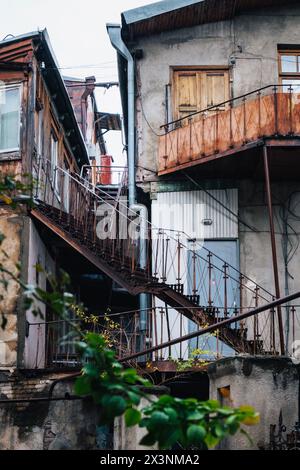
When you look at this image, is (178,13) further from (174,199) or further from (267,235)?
(267,235)

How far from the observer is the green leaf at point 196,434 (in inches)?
273

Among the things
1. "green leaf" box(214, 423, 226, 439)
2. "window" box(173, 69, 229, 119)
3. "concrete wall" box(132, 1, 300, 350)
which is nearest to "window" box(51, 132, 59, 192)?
"concrete wall" box(132, 1, 300, 350)

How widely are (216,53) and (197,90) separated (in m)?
0.91

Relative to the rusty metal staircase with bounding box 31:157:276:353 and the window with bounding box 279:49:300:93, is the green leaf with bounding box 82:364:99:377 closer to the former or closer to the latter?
the rusty metal staircase with bounding box 31:157:276:353

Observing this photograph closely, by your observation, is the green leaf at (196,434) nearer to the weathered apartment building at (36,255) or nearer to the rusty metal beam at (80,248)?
the weathered apartment building at (36,255)

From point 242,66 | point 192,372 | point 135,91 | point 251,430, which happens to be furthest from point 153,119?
point 251,430

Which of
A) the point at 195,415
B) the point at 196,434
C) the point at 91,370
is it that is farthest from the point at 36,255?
the point at 196,434

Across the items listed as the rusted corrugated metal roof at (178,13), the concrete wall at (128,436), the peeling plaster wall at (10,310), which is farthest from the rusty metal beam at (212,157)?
the concrete wall at (128,436)

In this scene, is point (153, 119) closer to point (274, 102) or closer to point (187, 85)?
point (187, 85)

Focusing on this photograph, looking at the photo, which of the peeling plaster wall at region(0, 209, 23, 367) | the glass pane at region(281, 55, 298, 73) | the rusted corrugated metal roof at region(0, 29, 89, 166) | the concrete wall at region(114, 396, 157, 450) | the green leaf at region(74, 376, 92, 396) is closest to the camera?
the green leaf at region(74, 376, 92, 396)

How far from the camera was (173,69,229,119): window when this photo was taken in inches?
805

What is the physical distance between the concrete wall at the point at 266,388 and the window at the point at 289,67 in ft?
33.8

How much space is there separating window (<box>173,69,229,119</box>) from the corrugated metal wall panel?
1.83m
